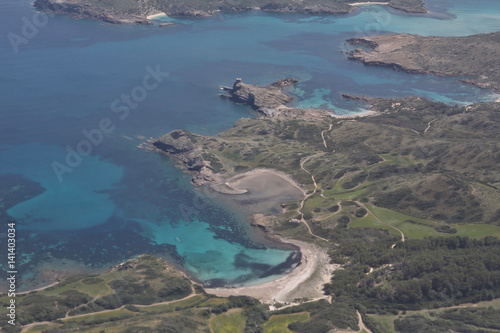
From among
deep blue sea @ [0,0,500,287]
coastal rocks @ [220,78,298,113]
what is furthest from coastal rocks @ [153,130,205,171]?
coastal rocks @ [220,78,298,113]

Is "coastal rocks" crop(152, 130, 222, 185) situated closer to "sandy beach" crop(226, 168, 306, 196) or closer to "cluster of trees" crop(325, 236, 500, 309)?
"sandy beach" crop(226, 168, 306, 196)

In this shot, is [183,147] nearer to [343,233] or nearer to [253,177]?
[253,177]

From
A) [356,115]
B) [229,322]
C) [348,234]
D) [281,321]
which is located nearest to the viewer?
[229,322]

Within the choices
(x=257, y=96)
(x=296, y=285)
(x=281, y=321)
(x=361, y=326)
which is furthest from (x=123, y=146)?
(x=361, y=326)

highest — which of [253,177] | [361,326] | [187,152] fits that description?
[361,326]

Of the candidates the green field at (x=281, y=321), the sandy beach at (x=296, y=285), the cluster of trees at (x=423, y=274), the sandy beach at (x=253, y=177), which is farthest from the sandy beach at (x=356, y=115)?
the green field at (x=281, y=321)

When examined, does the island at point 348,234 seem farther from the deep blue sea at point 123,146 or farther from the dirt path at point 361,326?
the deep blue sea at point 123,146
